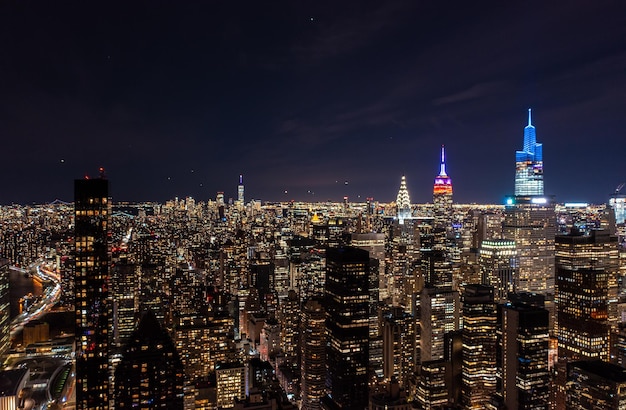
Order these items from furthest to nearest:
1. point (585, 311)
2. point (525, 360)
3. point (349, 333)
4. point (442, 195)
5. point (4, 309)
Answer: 1. point (442, 195)
2. point (585, 311)
3. point (4, 309)
4. point (349, 333)
5. point (525, 360)

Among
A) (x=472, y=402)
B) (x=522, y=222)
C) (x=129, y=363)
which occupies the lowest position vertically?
(x=472, y=402)

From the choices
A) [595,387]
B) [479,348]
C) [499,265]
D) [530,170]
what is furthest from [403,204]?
[595,387]

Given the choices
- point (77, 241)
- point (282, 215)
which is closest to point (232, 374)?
point (77, 241)

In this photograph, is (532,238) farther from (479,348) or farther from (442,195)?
(479,348)

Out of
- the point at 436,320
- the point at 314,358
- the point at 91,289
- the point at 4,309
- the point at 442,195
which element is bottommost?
the point at 314,358

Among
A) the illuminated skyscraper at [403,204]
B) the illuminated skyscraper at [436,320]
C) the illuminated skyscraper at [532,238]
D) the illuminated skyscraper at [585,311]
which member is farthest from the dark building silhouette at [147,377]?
the illuminated skyscraper at [403,204]

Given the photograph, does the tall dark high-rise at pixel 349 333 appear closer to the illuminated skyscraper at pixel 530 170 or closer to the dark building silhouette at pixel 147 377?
the dark building silhouette at pixel 147 377

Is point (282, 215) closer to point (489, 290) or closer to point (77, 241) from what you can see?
point (489, 290)
